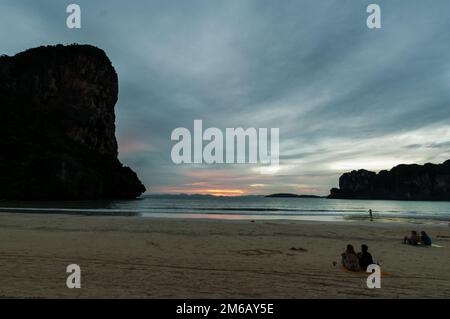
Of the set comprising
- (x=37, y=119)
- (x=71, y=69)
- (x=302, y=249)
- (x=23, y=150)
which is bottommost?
(x=302, y=249)

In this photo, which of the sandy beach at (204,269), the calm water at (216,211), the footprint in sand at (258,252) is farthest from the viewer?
the calm water at (216,211)

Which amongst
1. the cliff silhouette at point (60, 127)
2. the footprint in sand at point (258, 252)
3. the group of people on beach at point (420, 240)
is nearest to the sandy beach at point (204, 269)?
the footprint in sand at point (258, 252)

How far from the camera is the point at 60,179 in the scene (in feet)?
330

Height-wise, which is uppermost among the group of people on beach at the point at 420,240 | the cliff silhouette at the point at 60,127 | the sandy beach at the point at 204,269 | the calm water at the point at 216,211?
the cliff silhouette at the point at 60,127

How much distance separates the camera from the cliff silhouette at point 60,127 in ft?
331

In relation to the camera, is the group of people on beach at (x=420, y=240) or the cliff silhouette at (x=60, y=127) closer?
the group of people on beach at (x=420, y=240)

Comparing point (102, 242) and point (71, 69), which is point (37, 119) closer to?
point (71, 69)

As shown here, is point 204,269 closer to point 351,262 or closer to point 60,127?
point 351,262

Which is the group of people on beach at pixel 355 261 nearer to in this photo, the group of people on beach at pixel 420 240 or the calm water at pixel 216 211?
the group of people on beach at pixel 420 240

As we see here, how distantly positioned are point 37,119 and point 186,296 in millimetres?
148753

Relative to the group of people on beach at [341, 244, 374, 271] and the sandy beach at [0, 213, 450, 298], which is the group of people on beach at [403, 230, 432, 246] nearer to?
the sandy beach at [0, 213, 450, 298]
